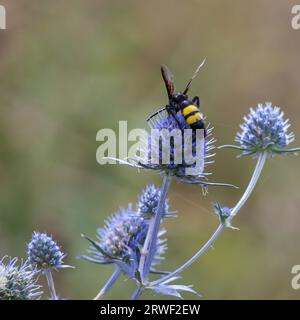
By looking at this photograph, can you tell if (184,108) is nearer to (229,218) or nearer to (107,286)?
(229,218)

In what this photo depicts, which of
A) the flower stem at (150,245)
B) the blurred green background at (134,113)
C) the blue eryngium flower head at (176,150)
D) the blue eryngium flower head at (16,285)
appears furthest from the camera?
the blurred green background at (134,113)

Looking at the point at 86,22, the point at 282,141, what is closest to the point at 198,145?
the point at 282,141

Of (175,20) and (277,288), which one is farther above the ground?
(175,20)

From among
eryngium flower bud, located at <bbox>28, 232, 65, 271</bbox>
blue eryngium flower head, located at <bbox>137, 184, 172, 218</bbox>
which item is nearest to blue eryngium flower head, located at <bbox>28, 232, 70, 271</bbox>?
eryngium flower bud, located at <bbox>28, 232, 65, 271</bbox>

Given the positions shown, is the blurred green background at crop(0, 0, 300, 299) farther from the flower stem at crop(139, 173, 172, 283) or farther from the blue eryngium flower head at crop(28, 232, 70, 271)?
the flower stem at crop(139, 173, 172, 283)

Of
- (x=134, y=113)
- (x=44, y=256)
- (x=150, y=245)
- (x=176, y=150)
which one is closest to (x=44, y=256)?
(x=44, y=256)

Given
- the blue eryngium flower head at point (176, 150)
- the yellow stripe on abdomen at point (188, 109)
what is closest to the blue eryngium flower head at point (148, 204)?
the blue eryngium flower head at point (176, 150)

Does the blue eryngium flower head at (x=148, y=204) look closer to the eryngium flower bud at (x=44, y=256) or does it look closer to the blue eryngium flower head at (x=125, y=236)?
the blue eryngium flower head at (x=125, y=236)
